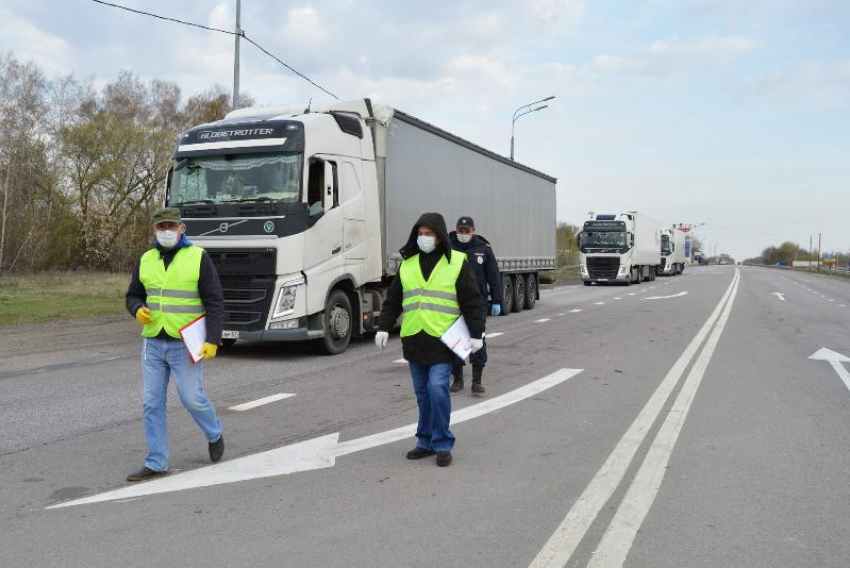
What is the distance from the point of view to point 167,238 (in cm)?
488

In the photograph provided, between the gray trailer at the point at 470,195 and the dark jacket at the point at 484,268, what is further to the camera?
the gray trailer at the point at 470,195

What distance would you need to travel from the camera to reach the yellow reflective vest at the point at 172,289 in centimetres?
488

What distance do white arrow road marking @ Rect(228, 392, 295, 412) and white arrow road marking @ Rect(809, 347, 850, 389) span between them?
21.7ft

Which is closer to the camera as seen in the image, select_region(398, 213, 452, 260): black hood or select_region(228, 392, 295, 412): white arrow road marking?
select_region(398, 213, 452, 260): black hood

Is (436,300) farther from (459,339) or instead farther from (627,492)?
(627,492)

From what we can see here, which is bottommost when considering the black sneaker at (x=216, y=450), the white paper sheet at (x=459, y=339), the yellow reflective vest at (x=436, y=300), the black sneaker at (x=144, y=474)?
the black sneaker at (x=144, y=474)

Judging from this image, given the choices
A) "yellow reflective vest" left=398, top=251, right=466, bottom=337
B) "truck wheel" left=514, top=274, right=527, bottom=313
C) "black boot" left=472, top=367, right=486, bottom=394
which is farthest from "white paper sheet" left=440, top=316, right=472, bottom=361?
"truck wheel" left=514, top=274, right=527, bottom=313

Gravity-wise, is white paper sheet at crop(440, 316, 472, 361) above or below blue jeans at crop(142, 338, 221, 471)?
above

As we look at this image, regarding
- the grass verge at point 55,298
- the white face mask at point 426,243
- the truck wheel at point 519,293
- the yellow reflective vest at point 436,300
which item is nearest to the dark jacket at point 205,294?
the yellow reflective vest at point 436,300

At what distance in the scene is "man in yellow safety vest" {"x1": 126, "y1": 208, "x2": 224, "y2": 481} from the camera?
4.89m

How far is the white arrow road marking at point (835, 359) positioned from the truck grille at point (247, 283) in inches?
289

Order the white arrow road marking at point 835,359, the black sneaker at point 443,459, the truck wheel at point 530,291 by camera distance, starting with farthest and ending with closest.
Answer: the truck wheel at point 530,291, the white arrow road marking at point 835,359, the black sneaker at point 443,459

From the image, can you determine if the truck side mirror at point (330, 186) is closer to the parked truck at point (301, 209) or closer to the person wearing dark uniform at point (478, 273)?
the parked truck at point (301, 209)

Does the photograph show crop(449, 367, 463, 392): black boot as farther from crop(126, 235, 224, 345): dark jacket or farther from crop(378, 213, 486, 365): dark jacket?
crop(126, 235, 224, 345): dark jacket
